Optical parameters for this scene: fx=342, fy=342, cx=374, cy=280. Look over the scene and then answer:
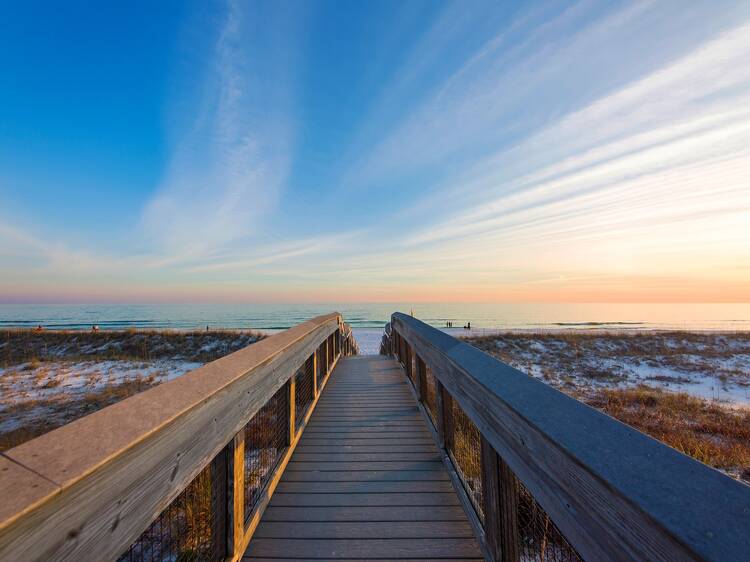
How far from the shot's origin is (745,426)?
7.20 meters

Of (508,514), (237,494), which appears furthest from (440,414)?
(237,494)

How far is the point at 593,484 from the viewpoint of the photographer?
2.92ft

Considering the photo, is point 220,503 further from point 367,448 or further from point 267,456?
point 267,456

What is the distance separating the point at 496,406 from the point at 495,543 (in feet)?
2.72

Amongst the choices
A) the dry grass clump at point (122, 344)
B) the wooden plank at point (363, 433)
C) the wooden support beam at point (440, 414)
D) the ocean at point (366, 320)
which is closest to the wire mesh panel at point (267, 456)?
the wooden plank at point (363, 433)

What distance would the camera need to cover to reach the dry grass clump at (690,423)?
526cm

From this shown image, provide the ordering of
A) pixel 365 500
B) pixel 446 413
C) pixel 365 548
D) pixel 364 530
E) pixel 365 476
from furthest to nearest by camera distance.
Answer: pixel 446 413, pixel 365 476, pixel 365 500, pixel 364 530, pixel 365 548

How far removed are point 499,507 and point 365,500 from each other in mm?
1163

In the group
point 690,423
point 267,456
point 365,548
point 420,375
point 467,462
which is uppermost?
point 420,375

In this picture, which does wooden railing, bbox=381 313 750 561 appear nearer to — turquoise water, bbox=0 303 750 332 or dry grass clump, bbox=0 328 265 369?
dry grass clump, bbox=0 328 265 369

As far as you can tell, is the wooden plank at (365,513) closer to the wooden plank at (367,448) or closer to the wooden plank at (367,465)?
the wooden plank at (367,465)

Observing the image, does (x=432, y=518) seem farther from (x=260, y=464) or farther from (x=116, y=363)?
(x=116, y=363)

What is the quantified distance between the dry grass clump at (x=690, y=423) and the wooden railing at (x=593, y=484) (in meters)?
5.31

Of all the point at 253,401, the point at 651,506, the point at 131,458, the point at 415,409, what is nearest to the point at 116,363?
the point at 415,409
